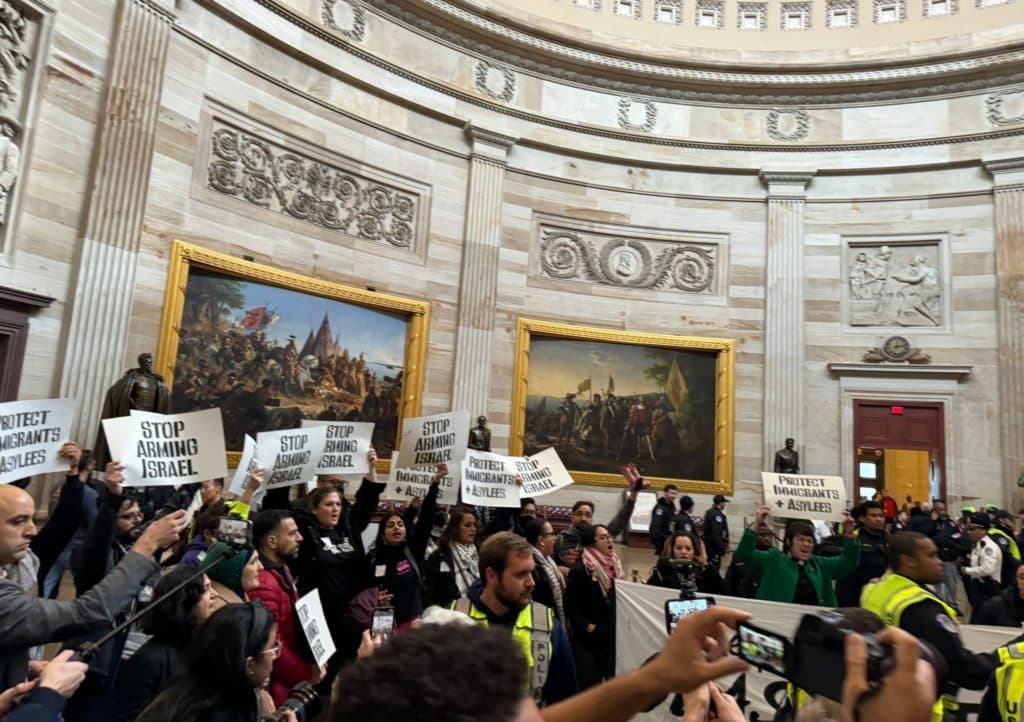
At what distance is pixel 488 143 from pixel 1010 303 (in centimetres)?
1227

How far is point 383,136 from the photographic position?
591 inches

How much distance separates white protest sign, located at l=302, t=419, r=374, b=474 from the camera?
711cm

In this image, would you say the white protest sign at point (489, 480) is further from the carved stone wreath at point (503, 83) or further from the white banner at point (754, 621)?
the carved stone wreath at point (503, 83)

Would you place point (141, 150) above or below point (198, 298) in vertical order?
above

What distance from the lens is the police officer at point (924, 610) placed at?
324 cm

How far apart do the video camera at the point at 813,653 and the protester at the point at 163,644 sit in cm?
215

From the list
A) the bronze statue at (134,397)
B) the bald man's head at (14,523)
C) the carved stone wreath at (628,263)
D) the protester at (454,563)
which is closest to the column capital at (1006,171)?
the carved stone wreath at (628,263)

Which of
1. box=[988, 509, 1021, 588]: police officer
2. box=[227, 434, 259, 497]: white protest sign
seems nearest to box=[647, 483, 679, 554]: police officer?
box=[988, 509, 1021, 588]: police officer

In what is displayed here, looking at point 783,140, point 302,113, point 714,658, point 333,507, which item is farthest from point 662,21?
point 714,658

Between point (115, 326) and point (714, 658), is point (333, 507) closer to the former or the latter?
point (714, 658)

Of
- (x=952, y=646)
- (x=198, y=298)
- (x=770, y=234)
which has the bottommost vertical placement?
(x=952, y=646)

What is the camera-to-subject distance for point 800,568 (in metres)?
5.48

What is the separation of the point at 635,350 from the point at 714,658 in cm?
1556

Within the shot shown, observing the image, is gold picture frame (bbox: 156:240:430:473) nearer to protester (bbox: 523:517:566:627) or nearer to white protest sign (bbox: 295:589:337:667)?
protester (bbox: 523:517:566:627)
